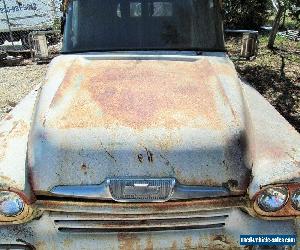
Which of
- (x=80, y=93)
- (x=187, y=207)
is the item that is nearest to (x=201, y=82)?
(x=80, y=93)

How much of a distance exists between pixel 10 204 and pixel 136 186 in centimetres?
84

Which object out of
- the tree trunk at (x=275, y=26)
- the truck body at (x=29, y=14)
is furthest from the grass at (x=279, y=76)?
the truck body at (x=29, y=14)

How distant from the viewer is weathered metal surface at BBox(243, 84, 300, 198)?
2.92 metres

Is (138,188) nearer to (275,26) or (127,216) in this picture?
(127,216)

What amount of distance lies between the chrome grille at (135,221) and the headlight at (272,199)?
0.81ft

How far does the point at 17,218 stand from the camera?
2.90 m

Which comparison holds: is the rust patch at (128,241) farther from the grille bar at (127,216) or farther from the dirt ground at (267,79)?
the dirt ground at (267,79)

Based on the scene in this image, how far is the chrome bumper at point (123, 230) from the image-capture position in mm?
2867

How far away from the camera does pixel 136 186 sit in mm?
2812

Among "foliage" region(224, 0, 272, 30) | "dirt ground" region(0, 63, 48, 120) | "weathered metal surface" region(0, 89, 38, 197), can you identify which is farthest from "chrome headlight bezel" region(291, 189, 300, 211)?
"foliage" region(224, 0, 272, 30)

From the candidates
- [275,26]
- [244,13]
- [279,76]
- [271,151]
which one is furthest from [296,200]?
[244,13]

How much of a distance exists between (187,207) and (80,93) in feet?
4.17

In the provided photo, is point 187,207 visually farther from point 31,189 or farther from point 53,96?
point 53,96

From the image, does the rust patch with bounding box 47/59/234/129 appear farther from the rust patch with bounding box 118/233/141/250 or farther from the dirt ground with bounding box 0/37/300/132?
the dirt ground with bounding box 0/37/300/132
